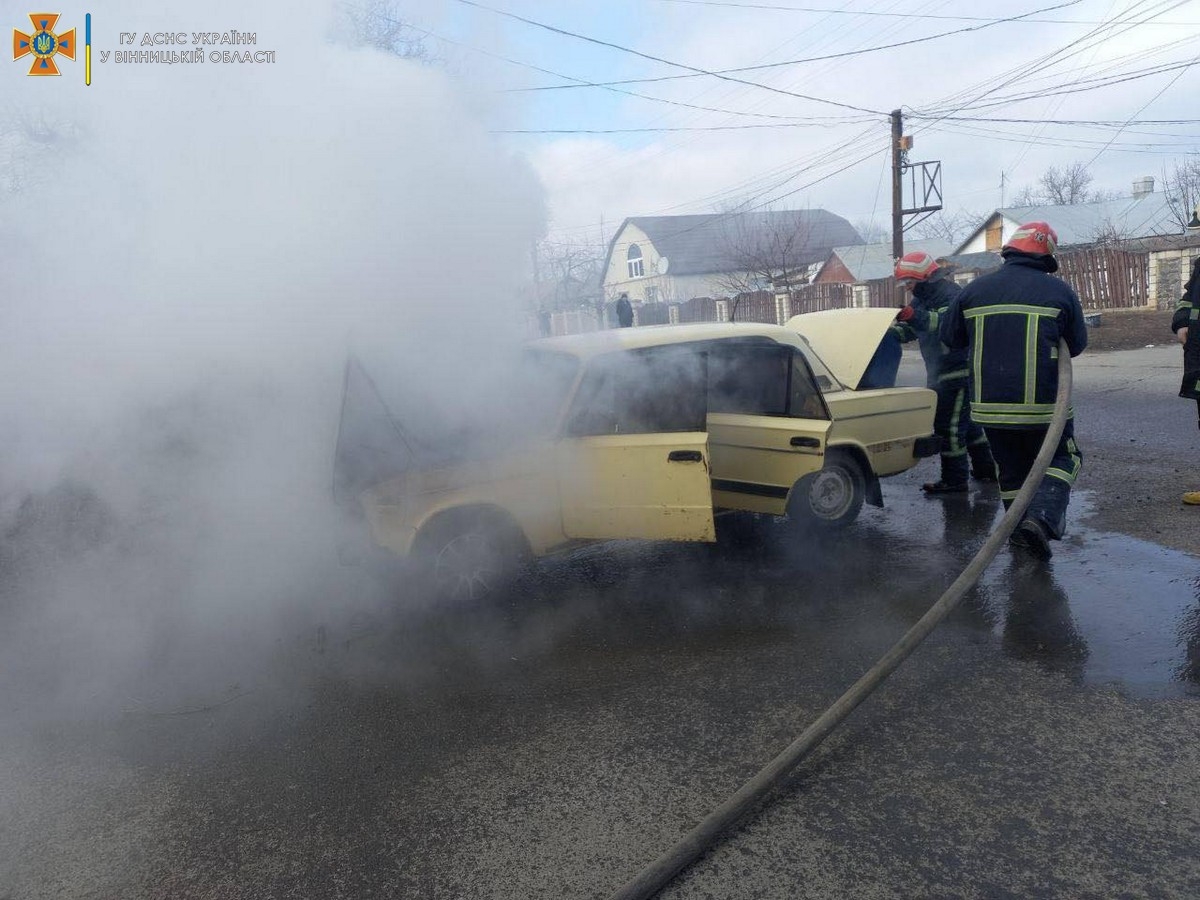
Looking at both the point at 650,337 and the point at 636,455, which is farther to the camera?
the point at 650,337

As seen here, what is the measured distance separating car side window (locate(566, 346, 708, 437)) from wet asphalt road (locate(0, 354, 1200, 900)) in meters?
1.02

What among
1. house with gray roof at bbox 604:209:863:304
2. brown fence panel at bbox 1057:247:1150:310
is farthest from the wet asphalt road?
house with gray roof at bbox 604:209:863:304

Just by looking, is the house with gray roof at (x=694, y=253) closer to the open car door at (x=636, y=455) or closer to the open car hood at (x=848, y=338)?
the open car hood at (x=848, y=338)

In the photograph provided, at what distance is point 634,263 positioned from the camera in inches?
1644

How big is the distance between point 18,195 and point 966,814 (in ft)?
16.7

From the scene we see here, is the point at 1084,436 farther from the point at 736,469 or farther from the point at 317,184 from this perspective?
the point at 317,184

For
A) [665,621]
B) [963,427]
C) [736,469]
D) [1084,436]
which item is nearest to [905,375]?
[1084,436]

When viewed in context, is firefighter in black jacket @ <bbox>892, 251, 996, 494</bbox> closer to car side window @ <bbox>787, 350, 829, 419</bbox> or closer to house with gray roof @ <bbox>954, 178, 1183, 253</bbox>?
car side window @ <bbox>787, 350, 829, 419</bbox>

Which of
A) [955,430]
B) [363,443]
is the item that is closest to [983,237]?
[955,430]

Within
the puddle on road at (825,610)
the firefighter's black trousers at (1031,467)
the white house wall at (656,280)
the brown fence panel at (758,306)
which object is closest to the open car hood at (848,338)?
the puddle on road at (825,610)

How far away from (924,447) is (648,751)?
3933 mm

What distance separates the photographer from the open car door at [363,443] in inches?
179

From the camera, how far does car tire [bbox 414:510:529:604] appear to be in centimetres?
461

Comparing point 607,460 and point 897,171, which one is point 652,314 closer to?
point 897,171
